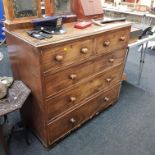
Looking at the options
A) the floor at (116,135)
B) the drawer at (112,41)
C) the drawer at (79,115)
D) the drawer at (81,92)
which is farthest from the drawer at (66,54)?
the floor at (116,135)

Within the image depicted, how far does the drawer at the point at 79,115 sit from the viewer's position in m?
1.43

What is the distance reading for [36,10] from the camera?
4.27 feet

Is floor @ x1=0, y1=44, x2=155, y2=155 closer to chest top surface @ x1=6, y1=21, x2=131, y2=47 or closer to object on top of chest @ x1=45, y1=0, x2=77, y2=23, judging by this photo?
chest top surface @ x1=6, y1=21, x2=131, y2=47

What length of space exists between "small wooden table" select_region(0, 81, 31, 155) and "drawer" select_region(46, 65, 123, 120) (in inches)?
7.2

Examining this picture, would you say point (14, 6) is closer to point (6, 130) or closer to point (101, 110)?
point (6, 130)

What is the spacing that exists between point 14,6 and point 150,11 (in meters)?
2.82

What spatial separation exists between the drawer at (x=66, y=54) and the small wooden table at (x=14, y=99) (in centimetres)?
28

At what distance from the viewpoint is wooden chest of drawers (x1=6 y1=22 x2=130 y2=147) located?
111cm

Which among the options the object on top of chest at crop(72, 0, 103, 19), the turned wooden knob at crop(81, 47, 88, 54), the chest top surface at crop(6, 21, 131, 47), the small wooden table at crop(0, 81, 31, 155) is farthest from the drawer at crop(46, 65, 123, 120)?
the object on top of chest at crop(72, 0, 103, 19)

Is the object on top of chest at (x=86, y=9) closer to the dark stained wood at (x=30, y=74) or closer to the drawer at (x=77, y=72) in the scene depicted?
the drawer at (x=77, y=72)

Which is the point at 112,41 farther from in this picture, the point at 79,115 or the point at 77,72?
the point at 79,115

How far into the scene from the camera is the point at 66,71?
1.25m

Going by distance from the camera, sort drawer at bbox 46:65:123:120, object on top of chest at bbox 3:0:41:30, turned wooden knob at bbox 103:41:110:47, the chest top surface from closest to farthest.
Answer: the chest top surface → object on top of chest at bbox 3:0:41:30 → drawer at bbox 46:65:123:120 → turned wooden knob at bbox 103:41:110:47

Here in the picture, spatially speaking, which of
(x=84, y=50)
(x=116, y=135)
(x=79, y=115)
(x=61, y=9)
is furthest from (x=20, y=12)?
(x=116, y=135)
